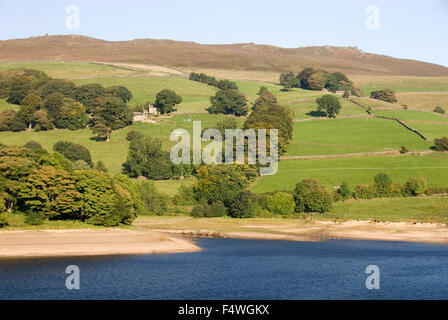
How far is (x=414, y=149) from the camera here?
13238 centimetres

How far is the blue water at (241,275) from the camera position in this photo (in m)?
52.6

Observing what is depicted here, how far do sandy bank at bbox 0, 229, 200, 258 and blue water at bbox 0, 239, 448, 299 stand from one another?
2.71m

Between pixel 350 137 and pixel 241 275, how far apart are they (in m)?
91.7

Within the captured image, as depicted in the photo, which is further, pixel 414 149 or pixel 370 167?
pixel 414 149

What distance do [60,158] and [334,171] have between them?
180 ft

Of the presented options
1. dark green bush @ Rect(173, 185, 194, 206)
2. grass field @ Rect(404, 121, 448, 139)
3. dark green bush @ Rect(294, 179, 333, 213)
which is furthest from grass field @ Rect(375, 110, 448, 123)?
dark green bush @ Rect(173, 185, 194, 206)

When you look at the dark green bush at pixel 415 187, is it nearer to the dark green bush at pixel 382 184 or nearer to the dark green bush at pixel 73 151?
the dark green bush at pixel 382 184

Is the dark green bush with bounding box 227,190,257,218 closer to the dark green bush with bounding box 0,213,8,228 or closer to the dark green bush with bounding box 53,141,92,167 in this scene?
the dark green bush with bounding box 0,213,8,228

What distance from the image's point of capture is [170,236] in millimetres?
81562

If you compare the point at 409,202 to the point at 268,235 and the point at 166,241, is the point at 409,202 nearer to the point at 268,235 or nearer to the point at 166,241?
the point at 268,235

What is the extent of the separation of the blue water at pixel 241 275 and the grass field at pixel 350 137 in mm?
61092

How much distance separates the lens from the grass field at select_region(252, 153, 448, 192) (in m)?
113

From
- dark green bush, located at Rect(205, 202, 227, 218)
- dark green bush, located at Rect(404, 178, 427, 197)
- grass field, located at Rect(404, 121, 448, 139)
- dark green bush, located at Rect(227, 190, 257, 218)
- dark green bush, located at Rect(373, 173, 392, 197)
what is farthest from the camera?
grass field, located at Rect(404, 121, 448, 139)
